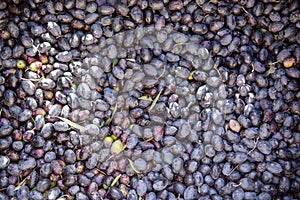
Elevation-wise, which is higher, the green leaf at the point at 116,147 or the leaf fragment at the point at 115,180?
the green leaf at the point at 116,147

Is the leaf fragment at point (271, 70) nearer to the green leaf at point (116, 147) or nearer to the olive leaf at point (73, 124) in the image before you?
the green leaf at point (116, 147)

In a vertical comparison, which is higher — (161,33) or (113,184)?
(161,33)

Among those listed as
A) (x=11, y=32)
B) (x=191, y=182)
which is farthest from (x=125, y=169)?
(x=11, y=32)

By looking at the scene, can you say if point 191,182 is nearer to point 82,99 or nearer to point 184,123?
point 184,123

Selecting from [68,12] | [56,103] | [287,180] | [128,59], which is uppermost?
[68,12]

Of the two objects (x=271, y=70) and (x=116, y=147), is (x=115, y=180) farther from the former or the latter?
(x=271, y=70)

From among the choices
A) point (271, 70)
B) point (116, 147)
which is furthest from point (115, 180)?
point (271, 70)

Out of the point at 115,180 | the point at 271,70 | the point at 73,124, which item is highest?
the point at 271,70

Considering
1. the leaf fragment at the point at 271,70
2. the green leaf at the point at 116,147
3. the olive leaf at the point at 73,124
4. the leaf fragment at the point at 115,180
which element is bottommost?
the leaf fragment at the point at 115,180

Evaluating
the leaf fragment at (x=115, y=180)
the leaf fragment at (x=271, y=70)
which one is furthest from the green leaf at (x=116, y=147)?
the leaf fragment at (x=271, y=70)

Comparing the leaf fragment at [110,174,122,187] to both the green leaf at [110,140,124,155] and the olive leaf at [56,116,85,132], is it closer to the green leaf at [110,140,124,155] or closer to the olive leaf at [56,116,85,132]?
the green leaf at [110,140,124,155]

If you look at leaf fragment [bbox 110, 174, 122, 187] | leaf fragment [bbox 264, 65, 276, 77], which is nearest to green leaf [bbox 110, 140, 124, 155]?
leaf fragment [bbox 110, 174, 122, 187]
